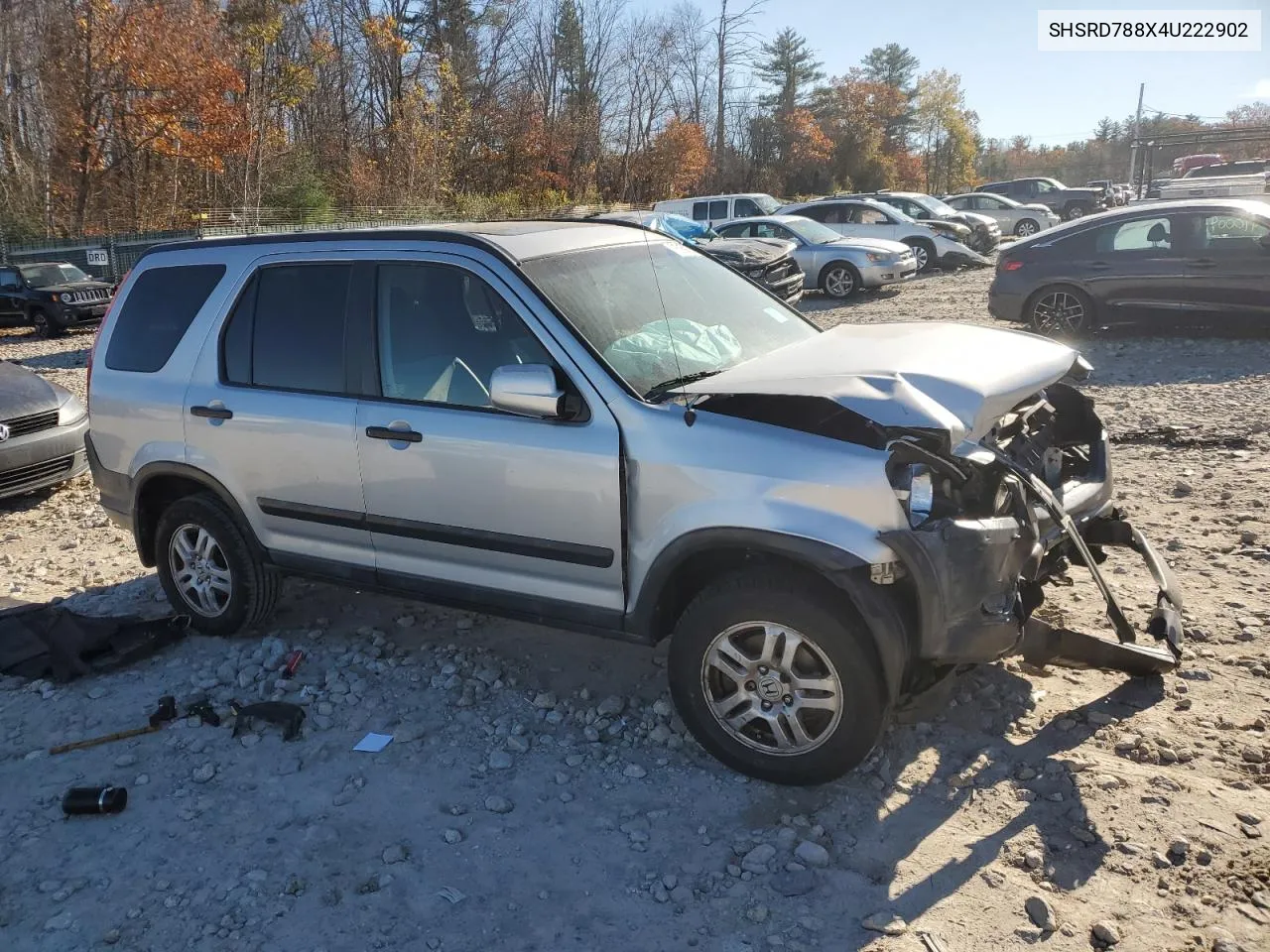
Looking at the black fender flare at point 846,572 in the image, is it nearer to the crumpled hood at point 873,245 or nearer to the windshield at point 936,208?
the crumpled hood at point 873,245

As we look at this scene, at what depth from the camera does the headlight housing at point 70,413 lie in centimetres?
782

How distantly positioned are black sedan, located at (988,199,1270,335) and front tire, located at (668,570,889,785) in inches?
368

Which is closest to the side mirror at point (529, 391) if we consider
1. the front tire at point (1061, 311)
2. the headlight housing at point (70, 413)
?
the headlight housing at point (70, 413)

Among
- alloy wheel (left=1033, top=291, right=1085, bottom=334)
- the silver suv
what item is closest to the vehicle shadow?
the silver suv

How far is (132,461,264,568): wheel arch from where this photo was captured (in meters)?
4.81

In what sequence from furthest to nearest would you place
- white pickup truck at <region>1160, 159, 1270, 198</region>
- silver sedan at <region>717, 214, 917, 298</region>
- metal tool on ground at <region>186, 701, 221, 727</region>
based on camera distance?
white pickup truck at <region>1160, 159, 1270, 198</region> < silver sedan at <region>717, 214, 917, 298</region> < metal tool on ground at <region>186, 701, 221, 727</region>

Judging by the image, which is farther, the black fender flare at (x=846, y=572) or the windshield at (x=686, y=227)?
the windshield at (x=686, y=227)

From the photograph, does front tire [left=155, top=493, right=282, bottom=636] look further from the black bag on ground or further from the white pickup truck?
the white pickup truck

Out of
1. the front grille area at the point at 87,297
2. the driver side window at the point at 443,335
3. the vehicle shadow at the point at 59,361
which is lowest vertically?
the vehicle shadow at the point at 59,361

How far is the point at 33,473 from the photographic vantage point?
24.8 feet

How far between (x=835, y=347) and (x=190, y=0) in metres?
29.9

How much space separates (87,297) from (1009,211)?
2468cm

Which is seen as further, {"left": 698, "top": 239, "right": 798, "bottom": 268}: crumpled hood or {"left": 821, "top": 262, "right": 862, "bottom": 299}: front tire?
{"left": 821, "top": 262, "right": 862, "bottom": 299}: front tire

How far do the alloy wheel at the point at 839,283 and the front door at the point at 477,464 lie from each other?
14.0 metres
